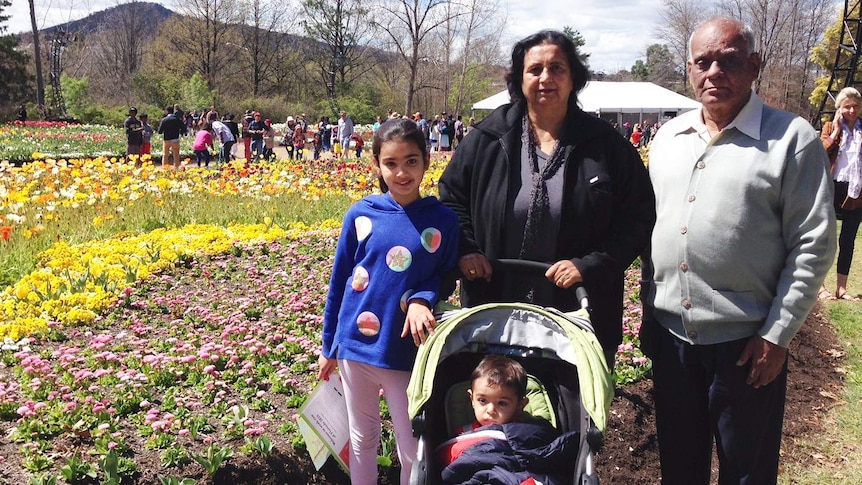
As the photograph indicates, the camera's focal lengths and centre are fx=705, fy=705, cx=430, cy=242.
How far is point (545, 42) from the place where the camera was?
267 cm

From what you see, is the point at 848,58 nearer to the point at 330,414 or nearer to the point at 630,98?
the point at 630,98

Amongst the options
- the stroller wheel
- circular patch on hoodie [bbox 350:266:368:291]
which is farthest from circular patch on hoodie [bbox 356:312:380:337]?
the stroller wheel

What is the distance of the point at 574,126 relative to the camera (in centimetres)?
270

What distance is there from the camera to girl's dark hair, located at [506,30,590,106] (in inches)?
106

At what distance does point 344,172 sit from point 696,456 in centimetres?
1169

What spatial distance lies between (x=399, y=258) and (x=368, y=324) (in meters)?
0.29

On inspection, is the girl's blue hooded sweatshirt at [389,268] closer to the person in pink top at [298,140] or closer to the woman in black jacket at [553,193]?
the woman in black jacket at [553,193]

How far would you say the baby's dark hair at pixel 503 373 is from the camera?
96.7 inches

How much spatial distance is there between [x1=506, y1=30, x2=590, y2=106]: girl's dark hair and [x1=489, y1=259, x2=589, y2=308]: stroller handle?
67cm

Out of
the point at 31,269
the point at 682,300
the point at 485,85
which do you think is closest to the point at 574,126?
the point at 682,300

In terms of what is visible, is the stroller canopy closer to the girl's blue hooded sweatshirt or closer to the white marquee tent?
the girl's blue hooded sweatshirt

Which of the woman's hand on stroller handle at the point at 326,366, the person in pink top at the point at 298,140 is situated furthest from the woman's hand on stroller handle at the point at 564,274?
the person in pink top at the point at 298,140

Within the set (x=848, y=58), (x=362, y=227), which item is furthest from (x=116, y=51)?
(x=362, y=227)

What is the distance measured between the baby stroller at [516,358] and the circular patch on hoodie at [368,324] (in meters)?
0.29
